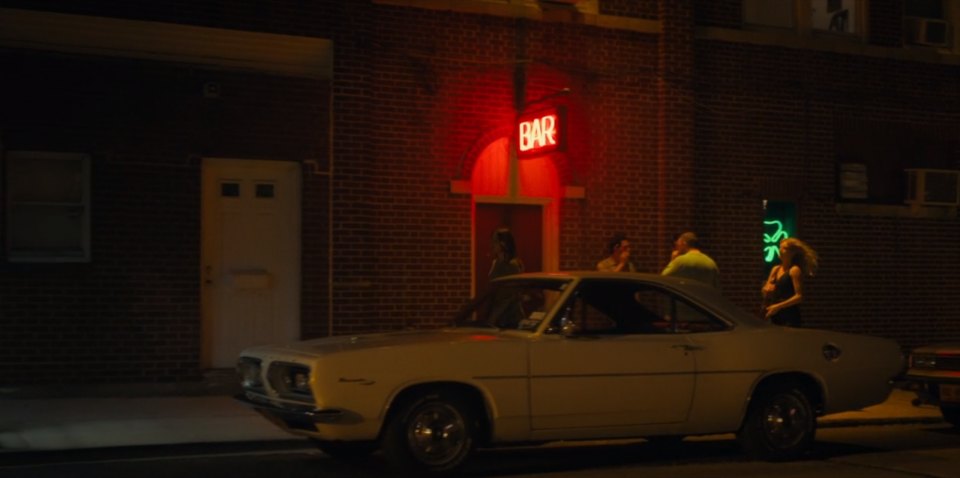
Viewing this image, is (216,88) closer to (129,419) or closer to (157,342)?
(157,342)

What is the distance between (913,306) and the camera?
16438 mm

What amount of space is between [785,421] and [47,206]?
24.6 feet

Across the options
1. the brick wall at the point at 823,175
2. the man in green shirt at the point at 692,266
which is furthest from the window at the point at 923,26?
the man in green shirt at the point at 692,266

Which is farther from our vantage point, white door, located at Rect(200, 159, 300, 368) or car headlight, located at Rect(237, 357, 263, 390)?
white door, located at Rect(200, 159, 300, 368)

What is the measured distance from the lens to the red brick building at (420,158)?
1216 cm

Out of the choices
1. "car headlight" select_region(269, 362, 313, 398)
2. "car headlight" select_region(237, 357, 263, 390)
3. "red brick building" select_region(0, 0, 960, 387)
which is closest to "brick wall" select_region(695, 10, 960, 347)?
"red brick building" select_region(0, 0, 960, 387)

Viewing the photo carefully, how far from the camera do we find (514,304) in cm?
921

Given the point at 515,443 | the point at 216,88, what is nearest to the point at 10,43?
the point at 216,88

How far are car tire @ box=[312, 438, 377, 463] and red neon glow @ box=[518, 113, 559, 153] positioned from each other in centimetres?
526

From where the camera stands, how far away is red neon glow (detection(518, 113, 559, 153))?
13.3 meters

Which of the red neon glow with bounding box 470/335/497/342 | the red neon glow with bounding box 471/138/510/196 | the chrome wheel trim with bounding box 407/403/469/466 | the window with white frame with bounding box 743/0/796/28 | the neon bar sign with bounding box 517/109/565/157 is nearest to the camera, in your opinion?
the chrome wheel trim with bounding box 407/403/469/466

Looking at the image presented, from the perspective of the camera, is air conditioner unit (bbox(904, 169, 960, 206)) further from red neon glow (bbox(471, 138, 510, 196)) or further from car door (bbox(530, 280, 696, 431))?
car door (bbox(530, 280, 696, 431))

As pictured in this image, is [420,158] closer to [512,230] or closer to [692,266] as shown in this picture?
[512,230]

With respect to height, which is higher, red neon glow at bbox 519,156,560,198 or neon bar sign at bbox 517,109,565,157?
neon bar sign at bbox 517,109,565,157
